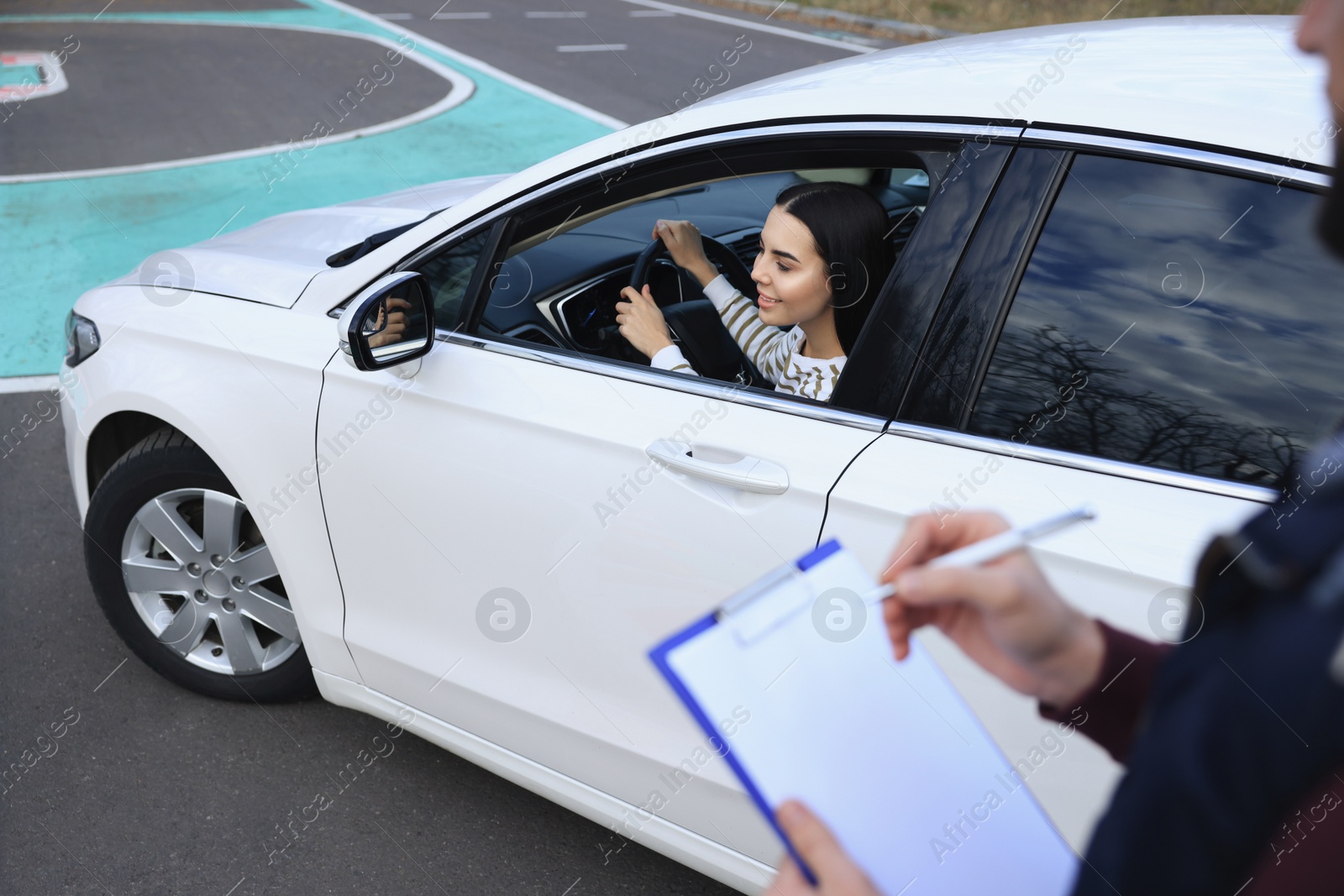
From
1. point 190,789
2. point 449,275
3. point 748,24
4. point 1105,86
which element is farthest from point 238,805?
point 748,24

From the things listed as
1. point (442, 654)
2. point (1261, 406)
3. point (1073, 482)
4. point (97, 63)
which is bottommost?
point (97, 63)

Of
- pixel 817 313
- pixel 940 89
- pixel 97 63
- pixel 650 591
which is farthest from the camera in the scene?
pixel 97 63

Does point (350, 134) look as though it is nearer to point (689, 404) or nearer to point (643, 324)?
point (643, 324)

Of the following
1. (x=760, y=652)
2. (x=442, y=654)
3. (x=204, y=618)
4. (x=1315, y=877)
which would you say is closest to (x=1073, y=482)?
(x=760, y=652)

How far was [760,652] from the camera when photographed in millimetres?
897

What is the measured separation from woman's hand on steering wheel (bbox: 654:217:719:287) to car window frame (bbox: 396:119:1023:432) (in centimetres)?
51

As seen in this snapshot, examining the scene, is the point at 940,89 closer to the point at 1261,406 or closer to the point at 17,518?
the point at 1261,406

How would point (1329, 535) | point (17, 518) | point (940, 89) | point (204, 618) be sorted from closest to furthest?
point (1329, 535)
point (940, 89)
point (204, 618)
point (17, 518)

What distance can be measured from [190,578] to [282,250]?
2.96ft

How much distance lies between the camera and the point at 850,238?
2.36 metres

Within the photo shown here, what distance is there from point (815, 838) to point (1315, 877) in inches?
13.4

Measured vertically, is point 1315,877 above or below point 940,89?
below

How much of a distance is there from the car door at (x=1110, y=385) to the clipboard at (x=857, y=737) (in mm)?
681

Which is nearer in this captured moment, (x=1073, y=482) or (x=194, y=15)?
(x=1073, y=482)
